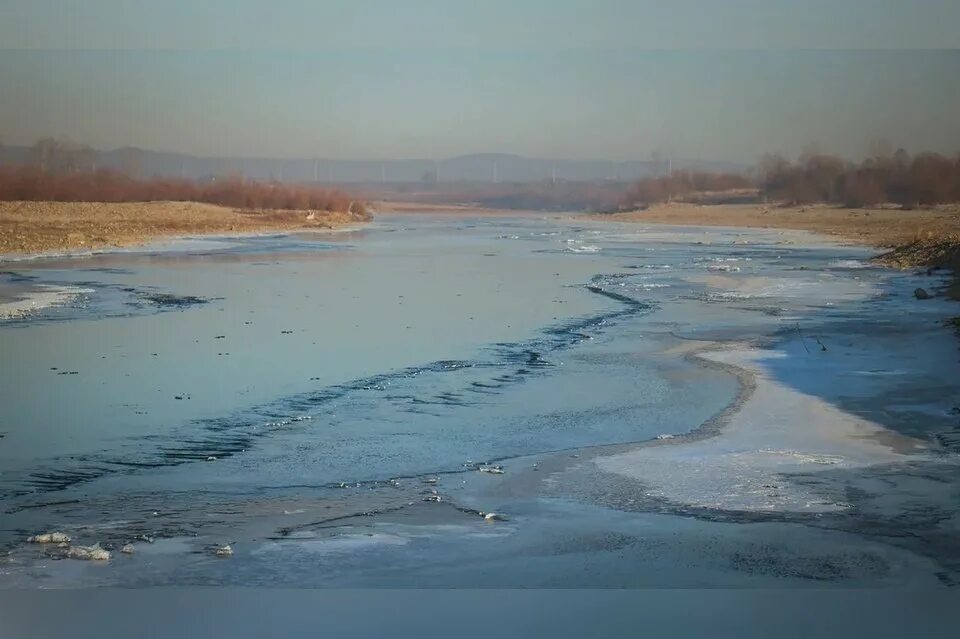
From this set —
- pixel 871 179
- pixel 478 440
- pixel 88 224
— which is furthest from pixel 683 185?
pixel 88 224

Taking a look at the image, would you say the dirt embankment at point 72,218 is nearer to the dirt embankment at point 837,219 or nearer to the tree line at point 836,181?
the dirt embankment at point 837,219

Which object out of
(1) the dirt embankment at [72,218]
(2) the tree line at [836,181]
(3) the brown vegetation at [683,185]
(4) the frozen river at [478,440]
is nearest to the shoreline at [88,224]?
(1) the dirt embankment at [72,218]

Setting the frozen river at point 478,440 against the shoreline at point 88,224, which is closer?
the frozen river at point 478,440

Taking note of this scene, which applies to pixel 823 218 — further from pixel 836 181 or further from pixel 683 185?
pixel 683 185

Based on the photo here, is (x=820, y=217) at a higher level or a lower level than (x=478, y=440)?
higher

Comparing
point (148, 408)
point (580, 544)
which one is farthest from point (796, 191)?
point (148, 408)

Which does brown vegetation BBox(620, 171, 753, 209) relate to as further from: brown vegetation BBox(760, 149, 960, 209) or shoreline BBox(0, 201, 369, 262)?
shoreline BBox(0, 201, 369, 262)

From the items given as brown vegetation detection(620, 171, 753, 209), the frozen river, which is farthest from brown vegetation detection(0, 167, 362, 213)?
brown vegetation detection(620, 171, 753, 209)

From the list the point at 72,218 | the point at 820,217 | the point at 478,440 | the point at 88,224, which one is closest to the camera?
the point at 478,440

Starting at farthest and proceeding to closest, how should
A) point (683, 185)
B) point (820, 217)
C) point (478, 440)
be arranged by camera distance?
point (820, 217)
point (683, 185)
point (478, 440)

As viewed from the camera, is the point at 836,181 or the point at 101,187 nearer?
the point at 836,181

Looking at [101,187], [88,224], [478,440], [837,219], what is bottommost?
[478,440]
